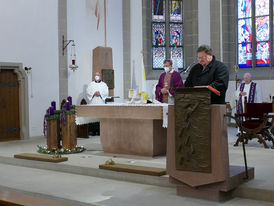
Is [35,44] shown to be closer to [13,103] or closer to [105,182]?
[13,103]

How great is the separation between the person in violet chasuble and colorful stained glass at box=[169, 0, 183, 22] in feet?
29.9

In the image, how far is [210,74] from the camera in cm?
540

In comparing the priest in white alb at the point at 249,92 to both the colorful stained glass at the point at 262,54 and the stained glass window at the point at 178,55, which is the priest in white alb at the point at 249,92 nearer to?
the colorful stained glass at the point at 262,54

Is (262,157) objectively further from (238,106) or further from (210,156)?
(238,106)

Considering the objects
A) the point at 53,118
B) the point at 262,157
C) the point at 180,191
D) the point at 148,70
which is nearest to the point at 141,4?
the point at 148,70

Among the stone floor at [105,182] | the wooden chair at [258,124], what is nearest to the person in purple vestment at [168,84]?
the wooden chair at [258,124]

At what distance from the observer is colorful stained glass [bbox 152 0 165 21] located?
14250 millimetres

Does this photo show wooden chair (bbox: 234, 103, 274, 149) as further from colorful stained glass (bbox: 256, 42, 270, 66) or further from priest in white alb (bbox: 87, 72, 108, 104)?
colorful stained glass (bbox: 256, 42, 270, 66)

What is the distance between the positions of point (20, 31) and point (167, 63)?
4642 mm

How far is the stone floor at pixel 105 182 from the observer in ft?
17.1

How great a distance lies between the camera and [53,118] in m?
8.62

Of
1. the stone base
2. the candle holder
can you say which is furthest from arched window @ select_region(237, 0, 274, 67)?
the stone base

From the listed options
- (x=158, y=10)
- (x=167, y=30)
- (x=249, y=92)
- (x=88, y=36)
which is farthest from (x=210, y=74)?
(x=158, y=10)

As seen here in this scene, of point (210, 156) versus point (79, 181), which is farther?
point (79, 181)
